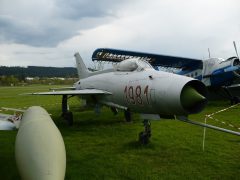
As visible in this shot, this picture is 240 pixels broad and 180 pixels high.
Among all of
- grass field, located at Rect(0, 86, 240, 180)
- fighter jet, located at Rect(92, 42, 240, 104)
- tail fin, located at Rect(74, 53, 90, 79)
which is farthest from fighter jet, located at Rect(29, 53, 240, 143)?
fighter jet, located at Rect(92, 42, 240, 104)

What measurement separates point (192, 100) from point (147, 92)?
140 cm

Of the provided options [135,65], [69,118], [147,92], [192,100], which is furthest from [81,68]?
[192,100]

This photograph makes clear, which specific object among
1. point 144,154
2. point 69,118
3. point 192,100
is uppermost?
point 192,100

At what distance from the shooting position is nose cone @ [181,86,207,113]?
6480mm

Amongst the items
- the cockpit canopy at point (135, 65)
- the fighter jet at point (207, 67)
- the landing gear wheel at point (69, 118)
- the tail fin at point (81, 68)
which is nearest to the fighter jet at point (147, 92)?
the cockpit canopy at point (135, 65)

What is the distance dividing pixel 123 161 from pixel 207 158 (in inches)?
82.0

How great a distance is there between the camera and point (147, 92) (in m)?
7.61

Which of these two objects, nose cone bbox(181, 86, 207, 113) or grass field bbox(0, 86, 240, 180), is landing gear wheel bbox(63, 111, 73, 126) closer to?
grass field bbox(0, 86, 240, 180)

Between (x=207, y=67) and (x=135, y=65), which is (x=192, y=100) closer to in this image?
(x=135, y=65)

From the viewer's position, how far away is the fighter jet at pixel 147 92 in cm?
664

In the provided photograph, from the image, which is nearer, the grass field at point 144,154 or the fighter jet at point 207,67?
the grass field at point 144,154

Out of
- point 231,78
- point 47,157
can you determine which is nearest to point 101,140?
point 47,157

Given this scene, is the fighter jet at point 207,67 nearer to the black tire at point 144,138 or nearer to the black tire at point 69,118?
the black tire at point 69,118

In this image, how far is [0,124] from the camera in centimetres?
859
